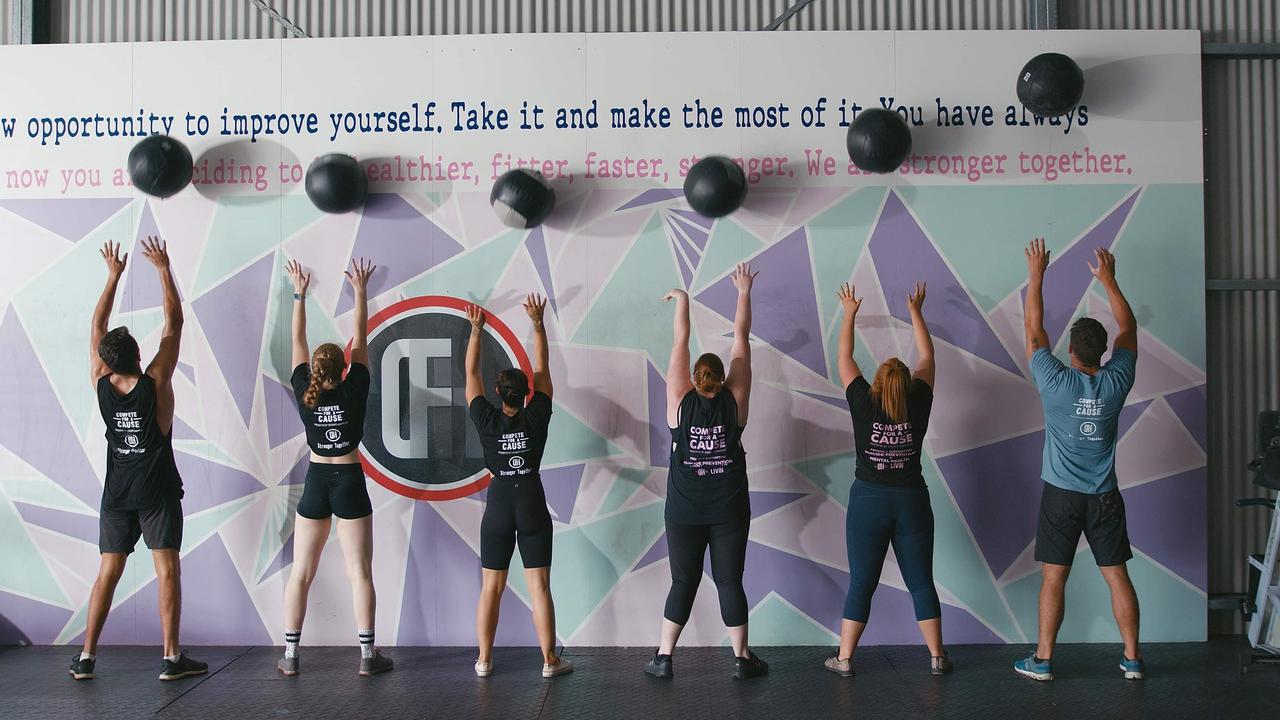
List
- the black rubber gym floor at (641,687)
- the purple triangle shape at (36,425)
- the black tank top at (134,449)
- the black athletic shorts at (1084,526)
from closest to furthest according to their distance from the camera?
the black rubber gym floor at (641,687) → the black athletic shorts at (1084,526) → the black tank top at (134,449) → the purple triangle shape at (36,425)

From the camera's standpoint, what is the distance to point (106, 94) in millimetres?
4938

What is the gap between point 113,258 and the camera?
4594 mm

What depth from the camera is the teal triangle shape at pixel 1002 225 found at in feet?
15.8

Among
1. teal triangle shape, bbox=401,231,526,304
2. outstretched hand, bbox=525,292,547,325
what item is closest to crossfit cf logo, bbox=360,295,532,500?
teal triangle shape, bbox=401,231,526,304

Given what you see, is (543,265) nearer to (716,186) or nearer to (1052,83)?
(716,186)

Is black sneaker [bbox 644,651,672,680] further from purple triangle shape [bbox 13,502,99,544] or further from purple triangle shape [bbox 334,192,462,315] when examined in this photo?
purple triangle shape [bbox 13,502,99,544]

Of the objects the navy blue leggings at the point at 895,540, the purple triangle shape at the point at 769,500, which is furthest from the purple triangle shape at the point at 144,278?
the navy blue leggings at the point at 895,540

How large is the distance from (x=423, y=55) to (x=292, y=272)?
1.44 meters

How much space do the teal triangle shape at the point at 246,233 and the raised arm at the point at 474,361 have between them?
1242mm

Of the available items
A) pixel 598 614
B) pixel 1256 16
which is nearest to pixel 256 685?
pixel 598 614

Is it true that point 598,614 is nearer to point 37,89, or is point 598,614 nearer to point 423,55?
point 423,55

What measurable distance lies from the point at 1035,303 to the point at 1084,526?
1089 mm

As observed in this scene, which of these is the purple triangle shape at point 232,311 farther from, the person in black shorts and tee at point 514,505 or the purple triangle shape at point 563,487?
the purple triangle shape at point 563,487

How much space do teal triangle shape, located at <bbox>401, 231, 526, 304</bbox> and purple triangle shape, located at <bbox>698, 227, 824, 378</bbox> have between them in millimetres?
1140
